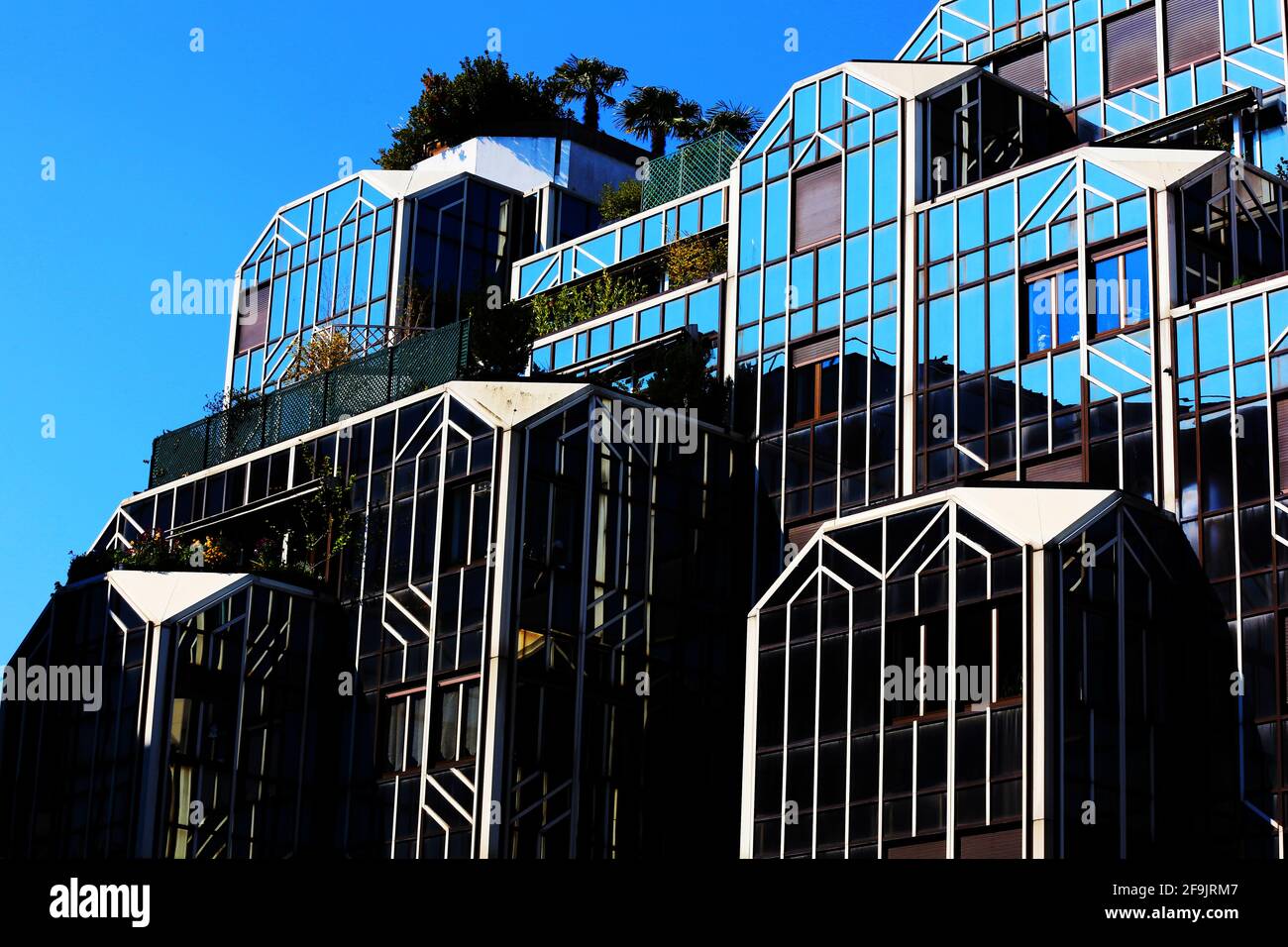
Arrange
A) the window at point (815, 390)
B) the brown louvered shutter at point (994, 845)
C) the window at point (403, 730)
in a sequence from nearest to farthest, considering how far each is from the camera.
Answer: the brown louvered shutter at point (994, 845), the window at point (403, 730), the window at point (815, 390)

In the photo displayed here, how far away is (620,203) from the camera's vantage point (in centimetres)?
5750

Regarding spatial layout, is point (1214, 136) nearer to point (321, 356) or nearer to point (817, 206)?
point (817, 206)

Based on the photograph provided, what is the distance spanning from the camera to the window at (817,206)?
4381 centimetres

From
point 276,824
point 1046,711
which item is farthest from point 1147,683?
point 276,824

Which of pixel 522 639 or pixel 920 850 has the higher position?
pixel 522 639

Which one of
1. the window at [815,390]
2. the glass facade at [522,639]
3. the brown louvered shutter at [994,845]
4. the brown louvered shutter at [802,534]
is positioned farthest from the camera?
the window at [815,390]

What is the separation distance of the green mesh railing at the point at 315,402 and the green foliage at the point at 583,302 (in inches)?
165

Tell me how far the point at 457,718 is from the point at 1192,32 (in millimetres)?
21633

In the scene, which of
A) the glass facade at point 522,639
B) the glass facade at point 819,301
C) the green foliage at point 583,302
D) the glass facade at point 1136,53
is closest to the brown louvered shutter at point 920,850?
the glass facade at point 522,639

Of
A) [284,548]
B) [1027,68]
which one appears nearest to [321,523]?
[284,548]

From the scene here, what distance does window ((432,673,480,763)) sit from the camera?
126 feet

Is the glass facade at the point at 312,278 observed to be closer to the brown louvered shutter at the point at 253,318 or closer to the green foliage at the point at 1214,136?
the brown louvered shutter at the point at 253,318
